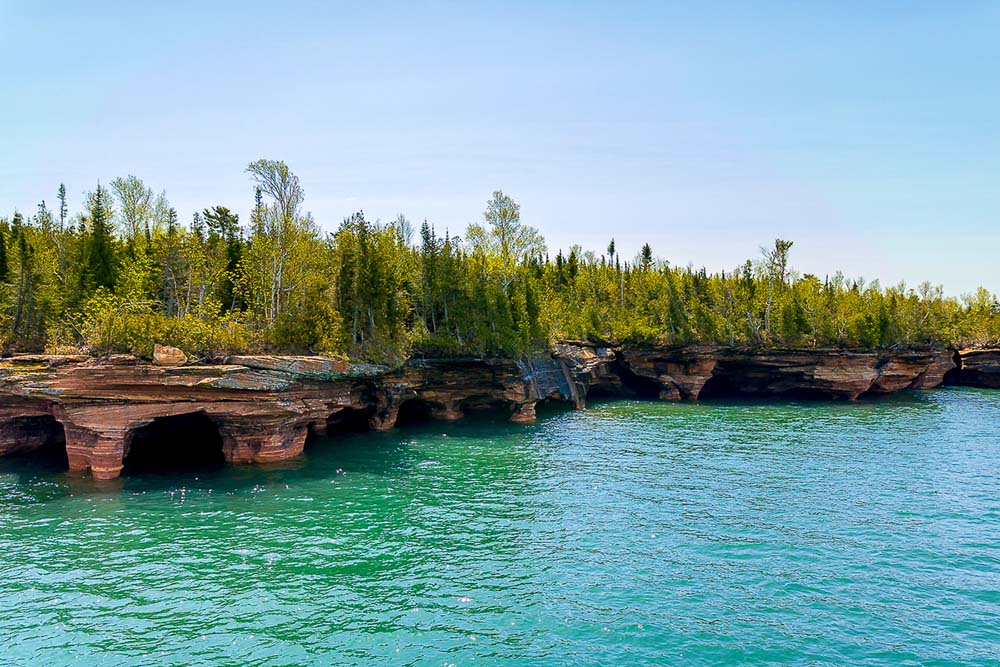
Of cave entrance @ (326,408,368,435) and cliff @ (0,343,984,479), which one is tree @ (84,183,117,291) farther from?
cave entrance @ (326,408,368,435)

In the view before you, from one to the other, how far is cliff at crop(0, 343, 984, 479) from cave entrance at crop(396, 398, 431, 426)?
0.15 meters

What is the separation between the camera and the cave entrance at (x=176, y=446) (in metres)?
35.2

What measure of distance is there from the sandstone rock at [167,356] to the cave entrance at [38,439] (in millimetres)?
9931

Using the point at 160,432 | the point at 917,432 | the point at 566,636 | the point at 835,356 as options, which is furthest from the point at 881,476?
the point at 160,432

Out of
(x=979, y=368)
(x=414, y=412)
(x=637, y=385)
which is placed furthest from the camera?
(x=979, y=368)

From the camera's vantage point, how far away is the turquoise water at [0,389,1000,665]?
55.1 ft

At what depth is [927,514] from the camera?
2711cm

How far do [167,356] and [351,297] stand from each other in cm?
1512

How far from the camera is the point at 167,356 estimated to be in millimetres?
31625

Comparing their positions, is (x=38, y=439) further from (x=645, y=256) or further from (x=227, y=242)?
(x=645, y=256)

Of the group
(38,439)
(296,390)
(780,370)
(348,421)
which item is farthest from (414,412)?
(780,370)

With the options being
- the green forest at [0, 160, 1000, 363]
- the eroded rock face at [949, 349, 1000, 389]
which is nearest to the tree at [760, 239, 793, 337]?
the green forest at [0, 160, 1000, 363]

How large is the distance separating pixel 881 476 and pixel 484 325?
31.5 m

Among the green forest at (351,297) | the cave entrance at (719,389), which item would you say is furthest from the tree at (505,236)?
the cave entrance at (719,389)
